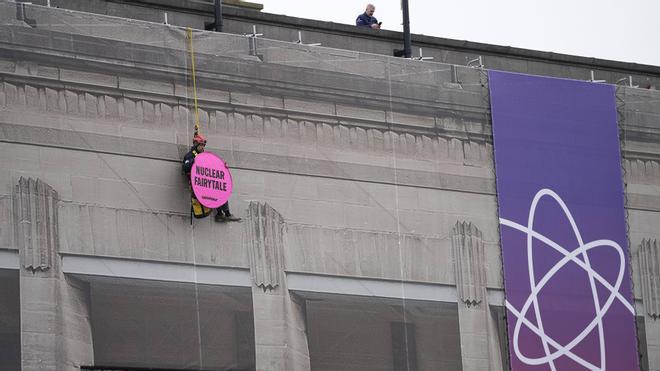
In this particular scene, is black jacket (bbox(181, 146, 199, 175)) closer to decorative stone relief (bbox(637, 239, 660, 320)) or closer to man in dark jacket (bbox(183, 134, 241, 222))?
man in dark jacket (bbox(183, 134, 241, 222))

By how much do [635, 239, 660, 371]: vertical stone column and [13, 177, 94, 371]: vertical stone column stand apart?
41.2ft

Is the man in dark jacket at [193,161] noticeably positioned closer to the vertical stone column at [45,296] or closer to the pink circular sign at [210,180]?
the pink circular sign at [210,180]

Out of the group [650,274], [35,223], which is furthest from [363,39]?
[35,223]

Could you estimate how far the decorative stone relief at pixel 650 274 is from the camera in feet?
117

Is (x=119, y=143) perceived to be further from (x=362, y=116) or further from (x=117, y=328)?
(x=362, y=116)

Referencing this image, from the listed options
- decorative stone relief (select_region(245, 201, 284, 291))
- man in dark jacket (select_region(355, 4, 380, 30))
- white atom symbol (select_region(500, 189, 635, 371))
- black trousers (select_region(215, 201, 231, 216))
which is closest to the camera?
black trousers (select_region(215, 201, 231, 216))

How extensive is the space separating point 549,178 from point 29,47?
11.4 meters

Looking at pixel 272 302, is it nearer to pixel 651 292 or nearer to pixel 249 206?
pixel 249 206

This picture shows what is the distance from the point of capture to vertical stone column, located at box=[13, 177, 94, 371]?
28.6m

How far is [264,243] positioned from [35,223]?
4.48m

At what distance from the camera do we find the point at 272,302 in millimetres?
31125

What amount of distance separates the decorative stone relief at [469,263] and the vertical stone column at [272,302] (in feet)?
12.0

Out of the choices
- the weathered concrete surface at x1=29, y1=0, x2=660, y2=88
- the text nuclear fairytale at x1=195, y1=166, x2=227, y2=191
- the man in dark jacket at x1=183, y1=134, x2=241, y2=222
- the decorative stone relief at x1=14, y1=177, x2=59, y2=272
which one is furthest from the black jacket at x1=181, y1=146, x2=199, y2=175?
the weathered concrete surface at x1=29, y1=0, x2=660, y2=88

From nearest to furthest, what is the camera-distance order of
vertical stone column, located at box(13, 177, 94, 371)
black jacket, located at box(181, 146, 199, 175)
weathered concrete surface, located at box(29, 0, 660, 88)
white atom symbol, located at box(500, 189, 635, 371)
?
vertical stone column, located at box(13, 177, 94, 371), black jacket, located at box(181, 146, 199, 175), weathered concrete surface, located at box(29, 0, 660, 88), white atom symbol, located at box(500, 189, 635, 371)
